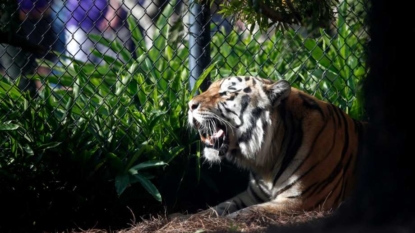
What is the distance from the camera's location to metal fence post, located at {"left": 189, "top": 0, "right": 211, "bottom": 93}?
18.8 feet

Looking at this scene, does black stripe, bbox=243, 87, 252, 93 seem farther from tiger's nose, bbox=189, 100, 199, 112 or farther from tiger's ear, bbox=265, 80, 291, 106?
tiger's nose, bbox=189, 100, 199, 112

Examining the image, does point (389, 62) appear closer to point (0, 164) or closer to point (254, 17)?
point (254, 17)

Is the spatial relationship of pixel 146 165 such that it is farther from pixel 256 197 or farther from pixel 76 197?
pixel 256 197

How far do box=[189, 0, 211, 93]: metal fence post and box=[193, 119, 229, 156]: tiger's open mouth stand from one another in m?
0.62

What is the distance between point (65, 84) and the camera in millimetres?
6008

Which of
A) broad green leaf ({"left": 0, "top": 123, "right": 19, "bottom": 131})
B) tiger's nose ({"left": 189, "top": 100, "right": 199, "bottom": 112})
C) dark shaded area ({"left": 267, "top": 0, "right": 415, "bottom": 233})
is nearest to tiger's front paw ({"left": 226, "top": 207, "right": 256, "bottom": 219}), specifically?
tiger's nose ({"left": 189, "top": 100, "right": 199, "bottom": 112})

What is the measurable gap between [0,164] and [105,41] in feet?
4.63

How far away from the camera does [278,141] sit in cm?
525

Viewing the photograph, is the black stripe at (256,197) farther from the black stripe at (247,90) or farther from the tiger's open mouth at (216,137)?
the black stripe at (247,90)

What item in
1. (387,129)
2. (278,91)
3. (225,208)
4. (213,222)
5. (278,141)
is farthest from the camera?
(225,208)

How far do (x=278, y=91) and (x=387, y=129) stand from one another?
3006 millimetres

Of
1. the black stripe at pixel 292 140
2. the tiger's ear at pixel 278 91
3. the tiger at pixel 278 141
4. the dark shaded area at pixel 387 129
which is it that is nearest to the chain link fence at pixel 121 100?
the tiger's ear at pixel 278 91

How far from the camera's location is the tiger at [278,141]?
5156 millimetres

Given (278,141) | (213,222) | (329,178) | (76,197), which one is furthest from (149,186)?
(329,178)
